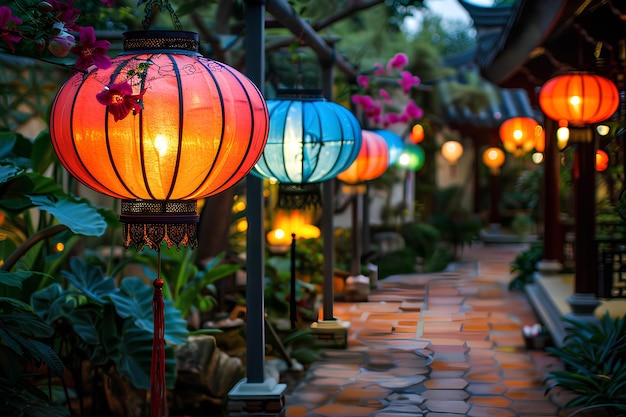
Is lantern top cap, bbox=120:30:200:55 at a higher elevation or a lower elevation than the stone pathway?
higher

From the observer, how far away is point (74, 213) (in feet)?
18.0

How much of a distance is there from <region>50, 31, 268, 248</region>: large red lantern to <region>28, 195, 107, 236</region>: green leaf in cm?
158

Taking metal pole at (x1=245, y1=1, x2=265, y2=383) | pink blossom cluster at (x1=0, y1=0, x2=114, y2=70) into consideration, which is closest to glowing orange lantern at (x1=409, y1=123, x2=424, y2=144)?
metal pole at (x1=245, y1=1, x2=265, y2=383)

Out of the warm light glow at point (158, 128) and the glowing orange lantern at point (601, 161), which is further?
the glowing orange lantern at point (601, 161)

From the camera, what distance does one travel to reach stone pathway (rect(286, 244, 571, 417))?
23.2 ft

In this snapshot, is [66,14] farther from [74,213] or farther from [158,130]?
[74,213]

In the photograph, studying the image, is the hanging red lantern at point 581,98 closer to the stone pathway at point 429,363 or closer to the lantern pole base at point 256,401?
the stone pathway at point 429,363

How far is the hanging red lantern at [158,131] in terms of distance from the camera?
346cm

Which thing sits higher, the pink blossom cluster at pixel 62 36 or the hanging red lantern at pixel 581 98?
the hanging red lantern at pixel 581 98

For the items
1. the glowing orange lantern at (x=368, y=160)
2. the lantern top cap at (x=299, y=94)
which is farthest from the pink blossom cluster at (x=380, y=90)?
the lantern top cap at (x=299, y=94)

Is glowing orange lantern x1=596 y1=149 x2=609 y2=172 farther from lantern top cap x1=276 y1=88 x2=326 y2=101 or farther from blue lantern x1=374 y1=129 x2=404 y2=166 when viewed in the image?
lantern top cap x1=276 y1=88 x2=326 y2=101

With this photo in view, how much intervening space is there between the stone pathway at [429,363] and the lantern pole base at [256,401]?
3.61 ft

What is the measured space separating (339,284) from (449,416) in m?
5.35

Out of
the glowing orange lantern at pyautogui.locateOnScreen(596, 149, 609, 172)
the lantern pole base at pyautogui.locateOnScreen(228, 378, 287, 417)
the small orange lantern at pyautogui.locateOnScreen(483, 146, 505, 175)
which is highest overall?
the small orange lantern at pyautogui.locateOnScreen(483, 146, 505, 175)
